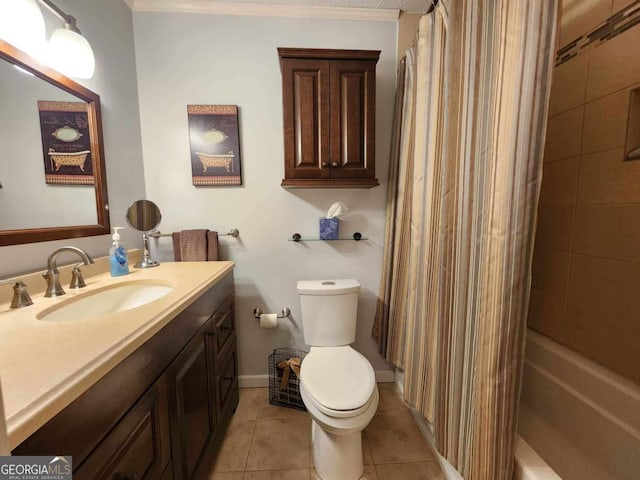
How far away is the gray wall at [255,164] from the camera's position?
5.13 feet

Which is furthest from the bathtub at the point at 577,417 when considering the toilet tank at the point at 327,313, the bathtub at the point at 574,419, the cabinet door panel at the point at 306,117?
the cabinet door panel at the point at 306,117

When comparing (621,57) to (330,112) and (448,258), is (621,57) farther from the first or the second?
(330,112)

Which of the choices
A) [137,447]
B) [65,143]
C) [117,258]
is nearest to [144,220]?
[117,258]

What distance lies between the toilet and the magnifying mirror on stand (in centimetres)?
85

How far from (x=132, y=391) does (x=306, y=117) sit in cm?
138

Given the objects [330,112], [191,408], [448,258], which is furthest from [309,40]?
[191,408]

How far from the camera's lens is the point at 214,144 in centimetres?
160

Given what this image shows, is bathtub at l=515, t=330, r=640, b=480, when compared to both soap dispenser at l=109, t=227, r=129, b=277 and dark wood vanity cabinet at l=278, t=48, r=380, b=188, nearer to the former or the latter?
dark wood vanity cabinet at l=278, t=48, r=380, b=188

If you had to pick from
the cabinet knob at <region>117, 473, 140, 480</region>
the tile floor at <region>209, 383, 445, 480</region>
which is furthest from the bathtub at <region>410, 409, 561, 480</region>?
the cabinet knob at <region>117, 473, 140, 480</region>

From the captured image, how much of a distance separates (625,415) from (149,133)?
2.56 m

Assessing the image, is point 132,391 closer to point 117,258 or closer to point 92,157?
point 117,258

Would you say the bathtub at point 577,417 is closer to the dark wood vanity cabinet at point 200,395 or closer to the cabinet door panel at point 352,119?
the dark wood vanity cabinet at point 200,395

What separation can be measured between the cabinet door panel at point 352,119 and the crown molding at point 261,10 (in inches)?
16.2

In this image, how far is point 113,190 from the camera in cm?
139
